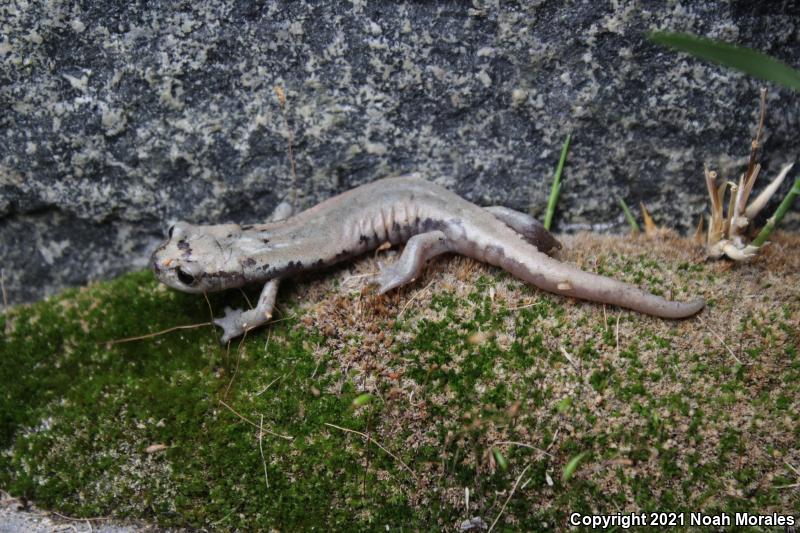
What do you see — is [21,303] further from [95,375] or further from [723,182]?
[723,182]

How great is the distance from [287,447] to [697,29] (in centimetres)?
408

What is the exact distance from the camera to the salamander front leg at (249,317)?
454 centimetres

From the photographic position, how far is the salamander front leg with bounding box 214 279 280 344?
454 cm

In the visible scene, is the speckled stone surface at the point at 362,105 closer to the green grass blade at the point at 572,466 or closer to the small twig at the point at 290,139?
the small twig at the point at 290,139

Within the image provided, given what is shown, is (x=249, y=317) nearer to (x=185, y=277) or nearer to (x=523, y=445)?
(x=185, y=277)

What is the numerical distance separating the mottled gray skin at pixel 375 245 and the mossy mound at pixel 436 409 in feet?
0.49

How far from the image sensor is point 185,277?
4734 millimetres

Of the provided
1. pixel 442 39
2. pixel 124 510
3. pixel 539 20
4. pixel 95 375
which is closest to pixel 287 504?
pixel 124 510

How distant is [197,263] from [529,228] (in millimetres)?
2557

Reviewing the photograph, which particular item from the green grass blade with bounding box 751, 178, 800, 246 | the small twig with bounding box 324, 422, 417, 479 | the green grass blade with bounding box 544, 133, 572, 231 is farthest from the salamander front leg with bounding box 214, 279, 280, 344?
the green grass blade with bounding box 751, 178, 800, 246

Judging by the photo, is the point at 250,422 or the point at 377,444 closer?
the point at 377,444

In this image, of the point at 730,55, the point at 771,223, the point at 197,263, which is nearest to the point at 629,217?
the point at 771,223

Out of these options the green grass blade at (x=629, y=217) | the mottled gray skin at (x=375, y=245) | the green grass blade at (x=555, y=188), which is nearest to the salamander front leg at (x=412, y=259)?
the mottled gray skin at (x=375, y=245)

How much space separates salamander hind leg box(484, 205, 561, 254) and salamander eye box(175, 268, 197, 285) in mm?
2381
